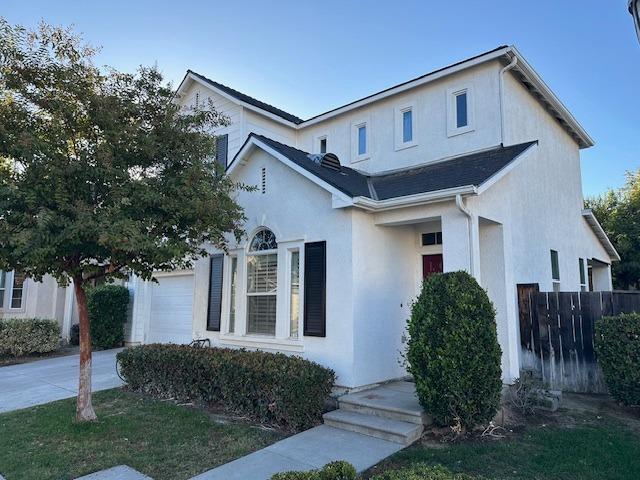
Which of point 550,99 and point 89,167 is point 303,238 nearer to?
point 89,167

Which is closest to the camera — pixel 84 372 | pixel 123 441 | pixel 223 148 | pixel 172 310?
pixel 123 441

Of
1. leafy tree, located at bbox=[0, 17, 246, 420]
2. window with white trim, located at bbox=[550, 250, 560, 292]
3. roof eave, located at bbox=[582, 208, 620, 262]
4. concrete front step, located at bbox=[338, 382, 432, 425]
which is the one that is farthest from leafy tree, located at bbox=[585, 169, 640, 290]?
leafy tree, located at bbox=[0, 17, 246, 420]

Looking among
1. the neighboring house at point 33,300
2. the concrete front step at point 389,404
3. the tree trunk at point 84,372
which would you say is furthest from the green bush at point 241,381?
the neighboring house at point 33,300

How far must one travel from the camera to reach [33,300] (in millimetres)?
17031

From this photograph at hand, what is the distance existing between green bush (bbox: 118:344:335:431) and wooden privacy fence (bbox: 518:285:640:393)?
14.2ft

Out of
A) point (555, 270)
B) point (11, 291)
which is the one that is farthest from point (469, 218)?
point (11, 291)

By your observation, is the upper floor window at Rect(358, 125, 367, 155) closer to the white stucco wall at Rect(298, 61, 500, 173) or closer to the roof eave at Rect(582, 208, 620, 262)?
the white stucco wall at Rect(298, 61, 500, 173)

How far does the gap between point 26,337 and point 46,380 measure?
15.1 feet

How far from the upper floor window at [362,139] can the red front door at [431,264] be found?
407cm

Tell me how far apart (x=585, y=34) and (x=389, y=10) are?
15.4ft

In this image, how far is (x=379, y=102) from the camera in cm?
1148

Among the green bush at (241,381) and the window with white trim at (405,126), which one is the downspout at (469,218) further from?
the window with white trim at (405,126)

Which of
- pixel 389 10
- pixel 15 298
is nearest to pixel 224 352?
pixel 389 10

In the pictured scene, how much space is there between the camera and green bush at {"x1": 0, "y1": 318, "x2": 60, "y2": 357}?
13727mm
